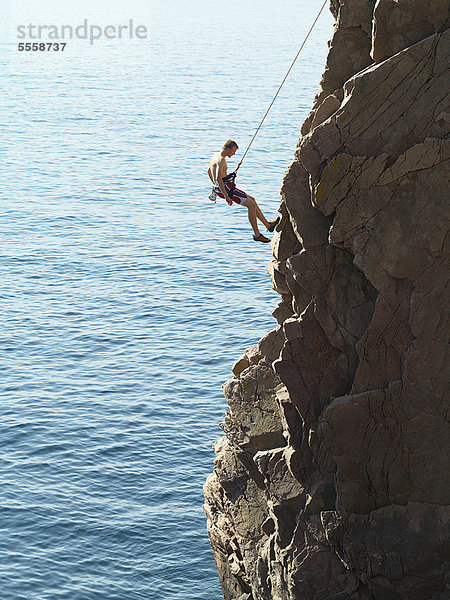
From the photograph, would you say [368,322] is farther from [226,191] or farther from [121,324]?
[121,324]

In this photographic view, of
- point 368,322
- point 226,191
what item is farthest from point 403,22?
point 226,191

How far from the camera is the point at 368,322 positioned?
21.1m

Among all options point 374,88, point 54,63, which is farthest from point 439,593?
point 54,63

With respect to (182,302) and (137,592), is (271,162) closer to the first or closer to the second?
(182,302)

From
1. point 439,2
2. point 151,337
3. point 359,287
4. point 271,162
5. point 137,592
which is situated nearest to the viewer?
point 439,2

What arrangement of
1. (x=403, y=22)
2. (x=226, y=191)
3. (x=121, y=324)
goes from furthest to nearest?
(x=121, y=324) < (x=226, y=191) < (x=403, y=22)

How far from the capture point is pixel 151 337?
5597 cm

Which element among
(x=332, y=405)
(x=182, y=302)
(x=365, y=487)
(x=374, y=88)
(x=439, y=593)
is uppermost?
(x=182, y=302)

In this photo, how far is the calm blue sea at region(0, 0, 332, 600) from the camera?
35.2 m

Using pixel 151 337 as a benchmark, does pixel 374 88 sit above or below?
below

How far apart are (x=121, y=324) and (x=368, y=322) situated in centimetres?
3845

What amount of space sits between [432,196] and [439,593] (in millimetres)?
8753

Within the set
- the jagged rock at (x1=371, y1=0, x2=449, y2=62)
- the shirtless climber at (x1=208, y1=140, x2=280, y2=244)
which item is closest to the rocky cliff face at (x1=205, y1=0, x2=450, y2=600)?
the jagged rock at (x1=371, y1=0, x2=449, y2=62)

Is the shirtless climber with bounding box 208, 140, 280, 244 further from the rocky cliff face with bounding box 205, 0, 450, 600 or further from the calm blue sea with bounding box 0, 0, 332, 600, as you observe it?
the calm blue sea with bounding box 0, 0, 332, 600
